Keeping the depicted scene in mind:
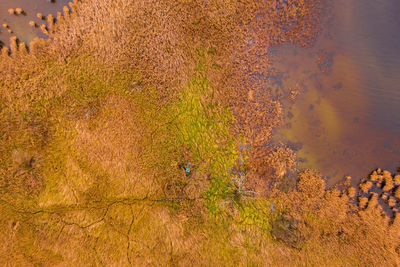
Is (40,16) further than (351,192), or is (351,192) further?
(351,192)

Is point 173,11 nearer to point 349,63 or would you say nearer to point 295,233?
point 349,63

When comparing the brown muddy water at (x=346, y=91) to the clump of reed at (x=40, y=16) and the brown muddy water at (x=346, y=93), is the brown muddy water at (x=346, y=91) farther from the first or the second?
the clump of reed at (x=40, y=16)

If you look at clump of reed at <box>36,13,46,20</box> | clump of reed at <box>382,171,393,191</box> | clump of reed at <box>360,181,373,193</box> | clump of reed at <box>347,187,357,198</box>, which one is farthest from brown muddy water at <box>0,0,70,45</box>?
clump of reed at <box>382,171,393,191</box>

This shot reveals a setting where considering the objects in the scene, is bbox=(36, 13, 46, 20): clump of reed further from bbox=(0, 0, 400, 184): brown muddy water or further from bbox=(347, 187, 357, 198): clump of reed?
bbox=(347, 187, 357, 198): clump of reed

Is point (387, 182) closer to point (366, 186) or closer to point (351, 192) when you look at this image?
point (366, 186)

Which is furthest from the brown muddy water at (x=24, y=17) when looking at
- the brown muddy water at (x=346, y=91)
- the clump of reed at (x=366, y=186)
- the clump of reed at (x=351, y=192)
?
the clump of reed at (x=366, y=186)

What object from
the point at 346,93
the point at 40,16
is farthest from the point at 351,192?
the point at 40,16
